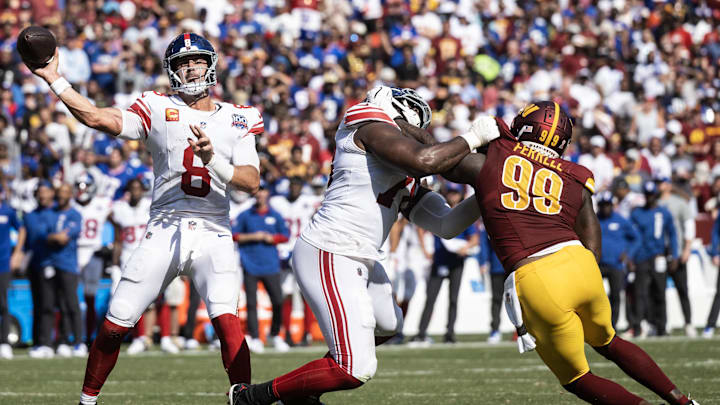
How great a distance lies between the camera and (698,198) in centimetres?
1691

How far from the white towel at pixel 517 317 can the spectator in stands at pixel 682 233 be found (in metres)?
8.76

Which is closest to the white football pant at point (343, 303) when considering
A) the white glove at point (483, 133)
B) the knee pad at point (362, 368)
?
the knee pad at point (362, 368)

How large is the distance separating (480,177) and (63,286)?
7898 mm

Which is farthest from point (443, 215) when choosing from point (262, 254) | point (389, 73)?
point (389, 73)

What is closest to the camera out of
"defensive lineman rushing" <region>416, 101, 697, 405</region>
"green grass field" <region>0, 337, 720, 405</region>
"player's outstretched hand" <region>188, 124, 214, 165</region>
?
"defensive lineman rushing" <region>416, 101, 697, 405</region>

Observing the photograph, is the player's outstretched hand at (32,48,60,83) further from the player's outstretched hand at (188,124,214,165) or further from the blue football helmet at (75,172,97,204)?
the blue football helmet at (75,172,97,204)

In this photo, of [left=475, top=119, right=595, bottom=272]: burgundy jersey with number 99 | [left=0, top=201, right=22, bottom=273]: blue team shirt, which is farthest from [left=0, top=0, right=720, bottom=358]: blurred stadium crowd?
[left=475, top=119, right=595, bottom=272]: burgundy jersey with number 99

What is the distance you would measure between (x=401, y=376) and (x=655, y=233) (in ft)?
18.6

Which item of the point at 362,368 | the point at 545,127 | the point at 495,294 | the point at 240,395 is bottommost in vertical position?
the point at 495,294

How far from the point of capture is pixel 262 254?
1276cm

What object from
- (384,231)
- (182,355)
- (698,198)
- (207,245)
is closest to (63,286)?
(182,355)

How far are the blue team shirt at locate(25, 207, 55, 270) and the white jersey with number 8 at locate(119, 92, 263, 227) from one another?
253 inches

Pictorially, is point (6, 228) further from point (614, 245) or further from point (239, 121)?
point (614, 245)

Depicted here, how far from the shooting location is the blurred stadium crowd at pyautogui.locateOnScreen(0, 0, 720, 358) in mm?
15766
